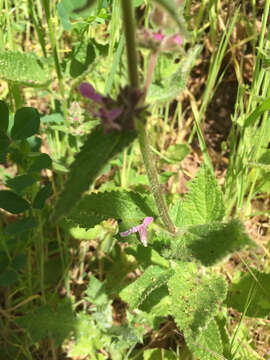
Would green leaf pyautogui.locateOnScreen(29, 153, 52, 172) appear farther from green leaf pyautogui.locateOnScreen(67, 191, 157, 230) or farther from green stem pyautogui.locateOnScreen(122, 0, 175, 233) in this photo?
green stem pyautogui.locateOnScreen(122, 0, 175, 233)

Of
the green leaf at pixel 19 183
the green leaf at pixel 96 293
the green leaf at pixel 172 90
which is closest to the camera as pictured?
the green leaf at pixel 172 90

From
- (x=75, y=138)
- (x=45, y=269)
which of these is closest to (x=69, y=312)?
(x=45, y=269)

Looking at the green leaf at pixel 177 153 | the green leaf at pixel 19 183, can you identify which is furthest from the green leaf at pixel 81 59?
the green leaf at pixel 177 153

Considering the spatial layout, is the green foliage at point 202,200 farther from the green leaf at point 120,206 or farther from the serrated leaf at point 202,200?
the green leaf at point 120,206

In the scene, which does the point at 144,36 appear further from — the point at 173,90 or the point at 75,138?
the point at 75,138

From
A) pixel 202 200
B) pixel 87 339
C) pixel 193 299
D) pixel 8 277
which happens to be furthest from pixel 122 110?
pixel 87 339
